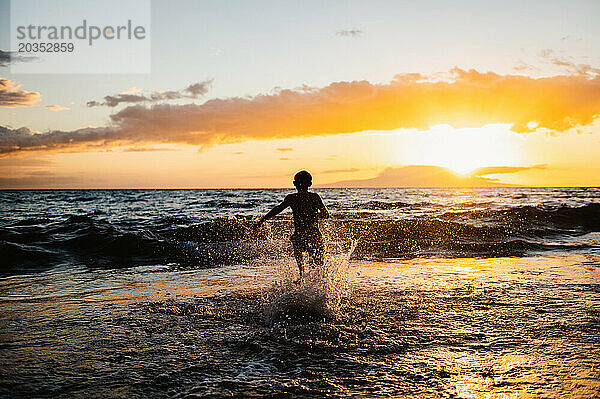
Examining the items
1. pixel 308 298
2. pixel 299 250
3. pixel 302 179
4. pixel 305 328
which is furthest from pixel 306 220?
pixel 305 328

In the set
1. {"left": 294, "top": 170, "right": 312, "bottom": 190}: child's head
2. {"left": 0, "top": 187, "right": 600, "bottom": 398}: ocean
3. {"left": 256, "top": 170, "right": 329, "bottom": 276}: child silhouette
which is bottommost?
{"left": 0, "top": 187, "right": 600, "bottom": 398}: ocean

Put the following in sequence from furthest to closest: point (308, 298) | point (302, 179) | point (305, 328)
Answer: point (302, 179)
point (308, 298)
point (305, 328)

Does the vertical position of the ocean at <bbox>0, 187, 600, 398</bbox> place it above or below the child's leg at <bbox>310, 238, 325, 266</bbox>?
below

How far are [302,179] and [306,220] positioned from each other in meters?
0.77

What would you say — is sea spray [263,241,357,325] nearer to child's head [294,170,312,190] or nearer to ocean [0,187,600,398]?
ocean [0,187,600,398]

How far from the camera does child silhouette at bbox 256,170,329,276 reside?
8055mm

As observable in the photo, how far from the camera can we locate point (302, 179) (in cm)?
804

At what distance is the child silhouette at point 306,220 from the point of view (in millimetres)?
8055

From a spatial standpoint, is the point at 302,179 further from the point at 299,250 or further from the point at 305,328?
the point at 305,328

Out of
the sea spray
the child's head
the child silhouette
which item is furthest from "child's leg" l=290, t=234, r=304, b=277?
the child's head

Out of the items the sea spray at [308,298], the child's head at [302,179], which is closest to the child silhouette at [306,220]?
the child's head at [302,179]

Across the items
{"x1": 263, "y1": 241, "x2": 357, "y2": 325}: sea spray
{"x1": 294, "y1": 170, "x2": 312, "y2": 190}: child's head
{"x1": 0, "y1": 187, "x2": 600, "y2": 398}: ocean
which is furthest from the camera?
{"x1": 294, "y1": 170, "x2": 312, "y2": 190}: child's head

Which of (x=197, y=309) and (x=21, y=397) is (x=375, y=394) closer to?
(x=21, y=397)

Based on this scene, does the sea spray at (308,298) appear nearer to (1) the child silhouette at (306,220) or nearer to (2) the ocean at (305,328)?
(2) the ocean at (305,328)
